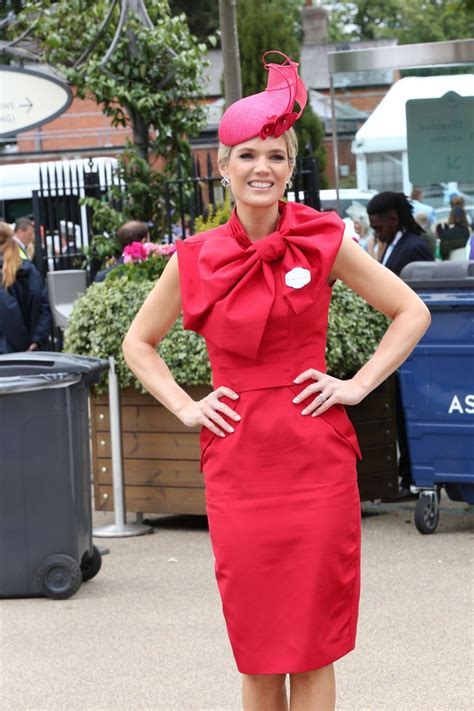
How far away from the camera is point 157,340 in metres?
3.60

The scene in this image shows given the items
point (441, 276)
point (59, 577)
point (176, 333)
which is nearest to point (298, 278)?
point (59, 577)

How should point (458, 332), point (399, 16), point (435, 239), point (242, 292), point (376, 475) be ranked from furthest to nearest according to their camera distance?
point (399, 16)
point (435, 239)
point (376, 475)
point (458, 332)
point (242, 292)

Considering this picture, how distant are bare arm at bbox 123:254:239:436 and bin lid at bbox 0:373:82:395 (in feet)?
8.97

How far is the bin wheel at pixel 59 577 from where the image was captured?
625 cm

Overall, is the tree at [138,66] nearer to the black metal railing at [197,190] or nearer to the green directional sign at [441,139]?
the black metal railing at [197,190]

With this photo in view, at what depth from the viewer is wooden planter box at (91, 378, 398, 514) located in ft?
24.8

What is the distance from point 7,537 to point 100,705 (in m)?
1.64

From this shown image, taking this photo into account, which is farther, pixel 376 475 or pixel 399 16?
pixel 399 16

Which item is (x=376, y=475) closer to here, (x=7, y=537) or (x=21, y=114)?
(x=7, y=537)

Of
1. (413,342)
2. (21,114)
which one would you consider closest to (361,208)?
(21,114)

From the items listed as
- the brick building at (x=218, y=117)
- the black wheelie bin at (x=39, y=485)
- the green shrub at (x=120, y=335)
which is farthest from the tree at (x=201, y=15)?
the black wheelie bin at (x=39, y=485)

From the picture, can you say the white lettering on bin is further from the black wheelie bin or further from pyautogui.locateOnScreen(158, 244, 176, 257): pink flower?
pyautogui.locateOnScreen(158, 244, 176, 257): pink flower

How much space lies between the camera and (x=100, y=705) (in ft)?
15.7

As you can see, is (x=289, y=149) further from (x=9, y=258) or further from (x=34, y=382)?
(x=9, y=258)
